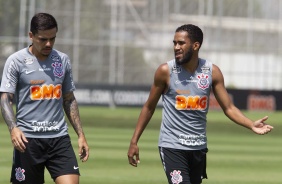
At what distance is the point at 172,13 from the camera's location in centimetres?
4716

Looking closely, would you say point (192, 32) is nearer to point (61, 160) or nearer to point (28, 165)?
point (61, 160)

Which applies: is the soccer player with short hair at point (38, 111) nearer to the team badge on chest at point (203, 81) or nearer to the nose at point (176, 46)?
the nose at point (176, 46)

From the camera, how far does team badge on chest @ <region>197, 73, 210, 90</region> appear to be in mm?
8992

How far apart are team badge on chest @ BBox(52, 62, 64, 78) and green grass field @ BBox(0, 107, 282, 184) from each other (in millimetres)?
5003

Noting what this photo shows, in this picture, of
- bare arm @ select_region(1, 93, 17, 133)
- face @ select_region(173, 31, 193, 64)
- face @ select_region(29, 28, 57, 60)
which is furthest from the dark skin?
bare arm @ select_region(1, 93, 17, 133)

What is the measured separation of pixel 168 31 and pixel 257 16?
15.7 feet

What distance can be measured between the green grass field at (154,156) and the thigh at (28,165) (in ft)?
15.5

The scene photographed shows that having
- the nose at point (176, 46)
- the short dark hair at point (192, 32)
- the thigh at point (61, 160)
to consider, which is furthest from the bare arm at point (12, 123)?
the short dark hair at point (192, 32)

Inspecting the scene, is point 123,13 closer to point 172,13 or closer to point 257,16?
point 172,13

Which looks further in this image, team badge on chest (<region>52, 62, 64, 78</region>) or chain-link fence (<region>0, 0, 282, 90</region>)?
chain-link fence (<region>0, 0, 282, 90</region>)

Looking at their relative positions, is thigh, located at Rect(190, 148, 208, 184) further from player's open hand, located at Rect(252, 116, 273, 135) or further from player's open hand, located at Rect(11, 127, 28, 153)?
player's open hand, located at Rect(11, 127, 28, 153)

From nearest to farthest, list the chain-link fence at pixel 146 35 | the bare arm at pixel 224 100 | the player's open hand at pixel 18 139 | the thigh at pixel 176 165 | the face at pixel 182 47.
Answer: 1. the player's open hand at pixel 18 139
2. the thigh at pixel 176 165
3. the face at pixel 182 47
4. the bare arm at pixel 224 100
5. the chain-link fence at pixel 146 35

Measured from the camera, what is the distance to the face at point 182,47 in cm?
891

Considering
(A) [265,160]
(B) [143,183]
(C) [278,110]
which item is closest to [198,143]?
(B) [143,183]
